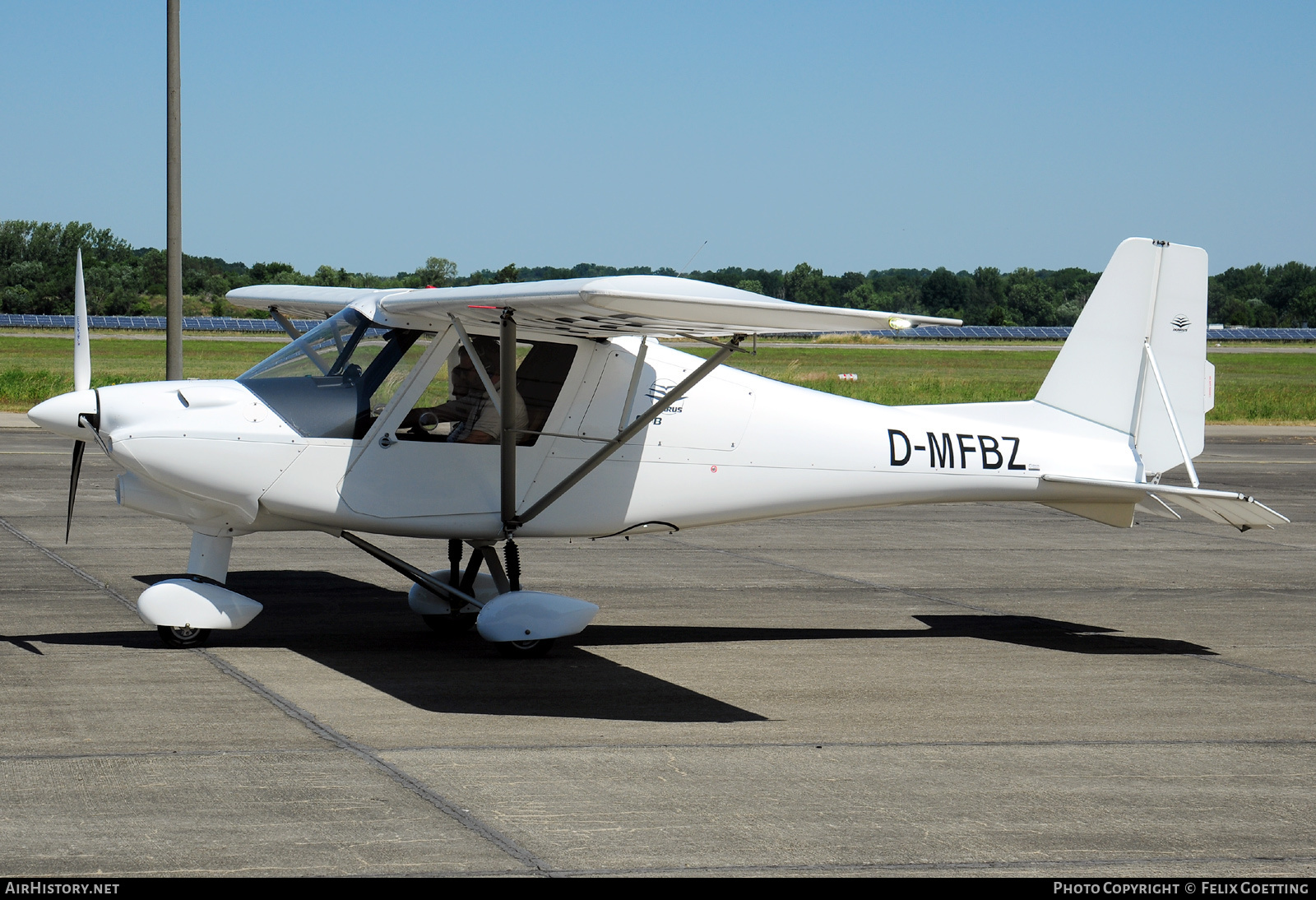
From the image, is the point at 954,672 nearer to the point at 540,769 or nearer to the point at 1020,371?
the point at 540,769

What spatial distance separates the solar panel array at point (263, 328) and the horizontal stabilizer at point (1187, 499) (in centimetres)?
6390

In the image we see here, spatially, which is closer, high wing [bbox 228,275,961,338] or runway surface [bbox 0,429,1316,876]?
runway surface [bbox 0,429,1316,876]

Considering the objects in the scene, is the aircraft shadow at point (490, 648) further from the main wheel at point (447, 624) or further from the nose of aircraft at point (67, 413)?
the nose of aircraft at point (67, 413)

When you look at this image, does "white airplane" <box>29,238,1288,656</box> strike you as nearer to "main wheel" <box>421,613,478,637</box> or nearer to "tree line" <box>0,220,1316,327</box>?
"main wheel" <box>421,613,478,637</box>

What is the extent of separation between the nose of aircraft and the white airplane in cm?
1

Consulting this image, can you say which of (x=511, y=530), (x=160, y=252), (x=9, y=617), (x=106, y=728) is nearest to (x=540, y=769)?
(x=106, y=728)

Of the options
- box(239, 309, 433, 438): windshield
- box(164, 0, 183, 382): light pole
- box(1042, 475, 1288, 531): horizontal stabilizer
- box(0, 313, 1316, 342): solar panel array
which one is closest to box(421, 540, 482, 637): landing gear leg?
box(239, 309, 433, 438): windshield

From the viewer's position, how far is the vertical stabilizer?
385 inches

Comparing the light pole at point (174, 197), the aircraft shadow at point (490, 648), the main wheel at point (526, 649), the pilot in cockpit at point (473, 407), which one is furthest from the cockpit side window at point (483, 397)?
the light pole at point (174, 197)

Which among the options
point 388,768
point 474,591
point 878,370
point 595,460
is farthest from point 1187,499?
point 878,370

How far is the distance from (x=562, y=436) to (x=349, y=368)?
1429mm

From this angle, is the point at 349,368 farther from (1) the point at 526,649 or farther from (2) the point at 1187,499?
(2) the point at 1187,499

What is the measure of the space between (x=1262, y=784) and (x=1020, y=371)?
2361 inches

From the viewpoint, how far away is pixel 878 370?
60.5 metres
